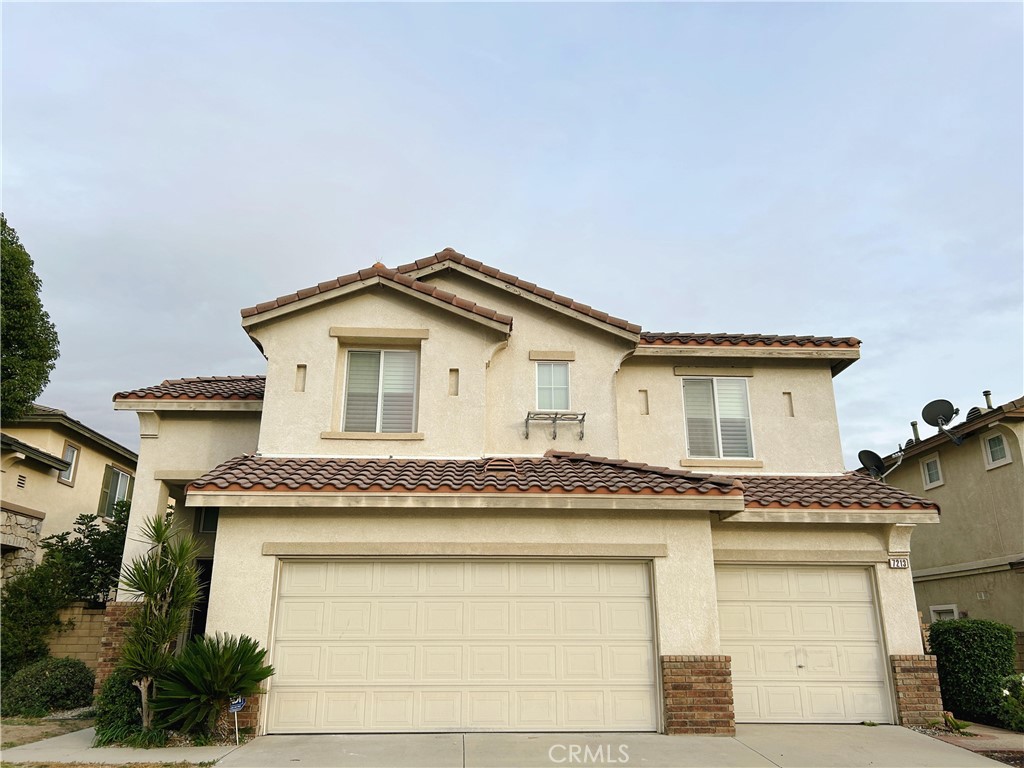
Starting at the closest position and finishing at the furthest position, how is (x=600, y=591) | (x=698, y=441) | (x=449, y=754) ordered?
(x=449, y=754)
(x=600, y=591)
(x=698, y=441)

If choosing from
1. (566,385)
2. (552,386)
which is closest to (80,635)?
(552,386)

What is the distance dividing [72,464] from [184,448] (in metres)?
10.5

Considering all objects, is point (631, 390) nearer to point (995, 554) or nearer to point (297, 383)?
point (297, 383)

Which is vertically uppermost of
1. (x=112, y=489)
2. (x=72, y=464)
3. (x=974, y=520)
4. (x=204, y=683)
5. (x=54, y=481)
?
(x=72, y=464)

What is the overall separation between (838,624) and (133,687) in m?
10.8

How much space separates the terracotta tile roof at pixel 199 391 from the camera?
44.7ft

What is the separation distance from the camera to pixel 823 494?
40.8 ft

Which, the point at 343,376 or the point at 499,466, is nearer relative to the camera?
the point at 499,466

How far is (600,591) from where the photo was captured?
10.9 m

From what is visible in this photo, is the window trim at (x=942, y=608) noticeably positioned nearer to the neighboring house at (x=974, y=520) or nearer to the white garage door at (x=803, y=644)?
the neighboring house at (x=974, y=520)

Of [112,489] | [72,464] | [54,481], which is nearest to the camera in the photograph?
[54,481]

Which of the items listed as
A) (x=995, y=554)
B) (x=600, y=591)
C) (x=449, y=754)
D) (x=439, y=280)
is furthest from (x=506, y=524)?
(x=995, y=554)

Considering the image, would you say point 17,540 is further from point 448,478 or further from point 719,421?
point 719,421

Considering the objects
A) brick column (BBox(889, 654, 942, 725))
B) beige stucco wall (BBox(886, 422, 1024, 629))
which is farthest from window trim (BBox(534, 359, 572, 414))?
beige stucco wall (BBox(886, 422, 1024, 629))
